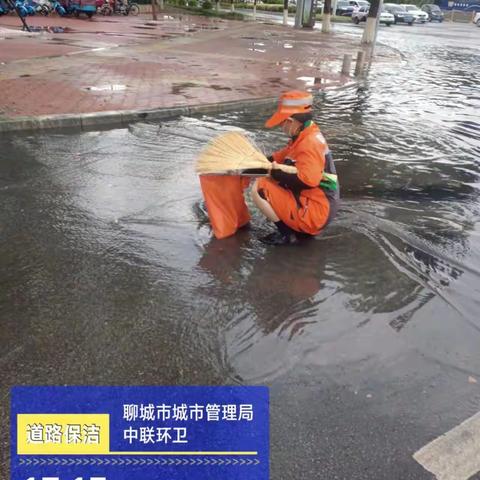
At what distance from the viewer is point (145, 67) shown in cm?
1264

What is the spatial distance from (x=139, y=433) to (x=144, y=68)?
37.8 ft

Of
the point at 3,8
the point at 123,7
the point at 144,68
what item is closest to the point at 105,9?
the point at 123,7

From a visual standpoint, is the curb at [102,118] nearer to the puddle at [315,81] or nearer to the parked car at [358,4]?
the puddle at [315,81]

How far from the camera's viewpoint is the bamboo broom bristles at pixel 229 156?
3.87 m

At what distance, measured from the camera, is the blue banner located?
87.9 inches

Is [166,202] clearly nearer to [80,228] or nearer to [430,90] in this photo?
[80,228]

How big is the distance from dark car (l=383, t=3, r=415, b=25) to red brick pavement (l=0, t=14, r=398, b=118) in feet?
82.8

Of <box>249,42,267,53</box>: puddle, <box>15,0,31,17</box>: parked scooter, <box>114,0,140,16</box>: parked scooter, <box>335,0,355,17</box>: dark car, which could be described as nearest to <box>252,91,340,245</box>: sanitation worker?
<box>249,42,267,53</box>: puddle

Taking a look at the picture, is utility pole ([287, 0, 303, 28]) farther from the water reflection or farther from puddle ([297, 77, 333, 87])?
the water reflection

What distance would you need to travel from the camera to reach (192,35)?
22.9 meters

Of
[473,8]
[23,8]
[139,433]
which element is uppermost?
[139,433]

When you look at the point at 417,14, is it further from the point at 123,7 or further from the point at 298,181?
the point at 298,181

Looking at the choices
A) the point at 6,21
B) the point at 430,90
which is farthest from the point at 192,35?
the point at 430,90

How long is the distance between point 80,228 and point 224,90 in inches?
274
